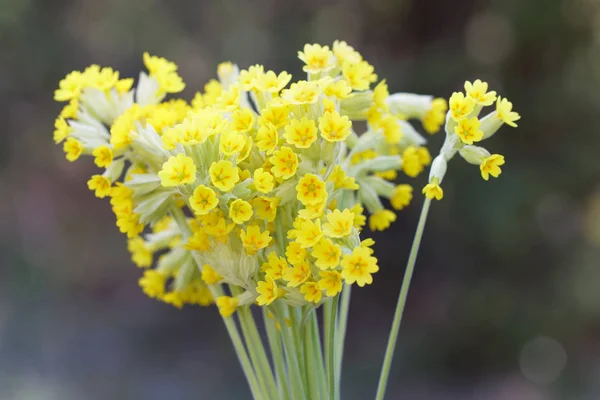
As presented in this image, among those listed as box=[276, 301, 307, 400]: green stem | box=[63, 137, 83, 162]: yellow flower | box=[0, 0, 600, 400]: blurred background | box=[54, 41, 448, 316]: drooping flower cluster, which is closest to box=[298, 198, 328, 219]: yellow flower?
box=[54, 41, 448, 316]: drooping flower cluster

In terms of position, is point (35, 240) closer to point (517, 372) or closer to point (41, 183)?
point (41, 183)

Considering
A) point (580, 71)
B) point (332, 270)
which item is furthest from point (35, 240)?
point (332, 270)

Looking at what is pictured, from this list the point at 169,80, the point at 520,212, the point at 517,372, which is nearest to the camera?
the point at 169,80

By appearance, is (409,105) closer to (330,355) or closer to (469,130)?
(469,130)

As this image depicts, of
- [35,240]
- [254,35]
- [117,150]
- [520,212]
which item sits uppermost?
[254,35]

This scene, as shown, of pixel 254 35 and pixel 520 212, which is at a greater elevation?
pixel 254 35
